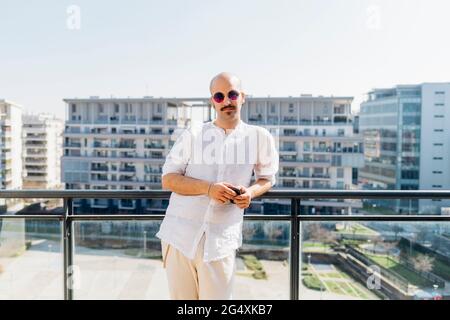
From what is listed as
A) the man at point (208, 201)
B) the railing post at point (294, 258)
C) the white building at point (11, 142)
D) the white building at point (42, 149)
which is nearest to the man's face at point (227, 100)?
the man at point (208, 201)

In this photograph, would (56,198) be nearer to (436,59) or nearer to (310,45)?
(310,45)

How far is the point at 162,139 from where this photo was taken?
11117 mm

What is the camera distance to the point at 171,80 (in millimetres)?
10016

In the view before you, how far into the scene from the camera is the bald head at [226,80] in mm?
1338

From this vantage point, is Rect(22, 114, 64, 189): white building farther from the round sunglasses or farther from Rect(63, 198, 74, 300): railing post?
the round sunglasses

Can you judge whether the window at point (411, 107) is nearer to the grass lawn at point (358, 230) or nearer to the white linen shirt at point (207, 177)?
the grass lawn at point (358, 230)

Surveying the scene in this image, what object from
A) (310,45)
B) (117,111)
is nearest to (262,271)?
(310,45)

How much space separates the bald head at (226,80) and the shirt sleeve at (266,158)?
0.69 ft

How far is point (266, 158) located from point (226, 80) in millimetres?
337

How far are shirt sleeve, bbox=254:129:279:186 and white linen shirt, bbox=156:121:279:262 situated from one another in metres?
0.05

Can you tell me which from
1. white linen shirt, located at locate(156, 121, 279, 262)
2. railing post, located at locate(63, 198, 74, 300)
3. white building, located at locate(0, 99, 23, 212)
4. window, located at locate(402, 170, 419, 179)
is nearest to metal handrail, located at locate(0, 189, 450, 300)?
railing post, located at locate(63, 198, 74, 300)

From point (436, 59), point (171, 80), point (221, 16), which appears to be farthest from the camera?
point (171, 80)

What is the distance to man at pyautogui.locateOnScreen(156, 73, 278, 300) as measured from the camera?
4.44 feet
